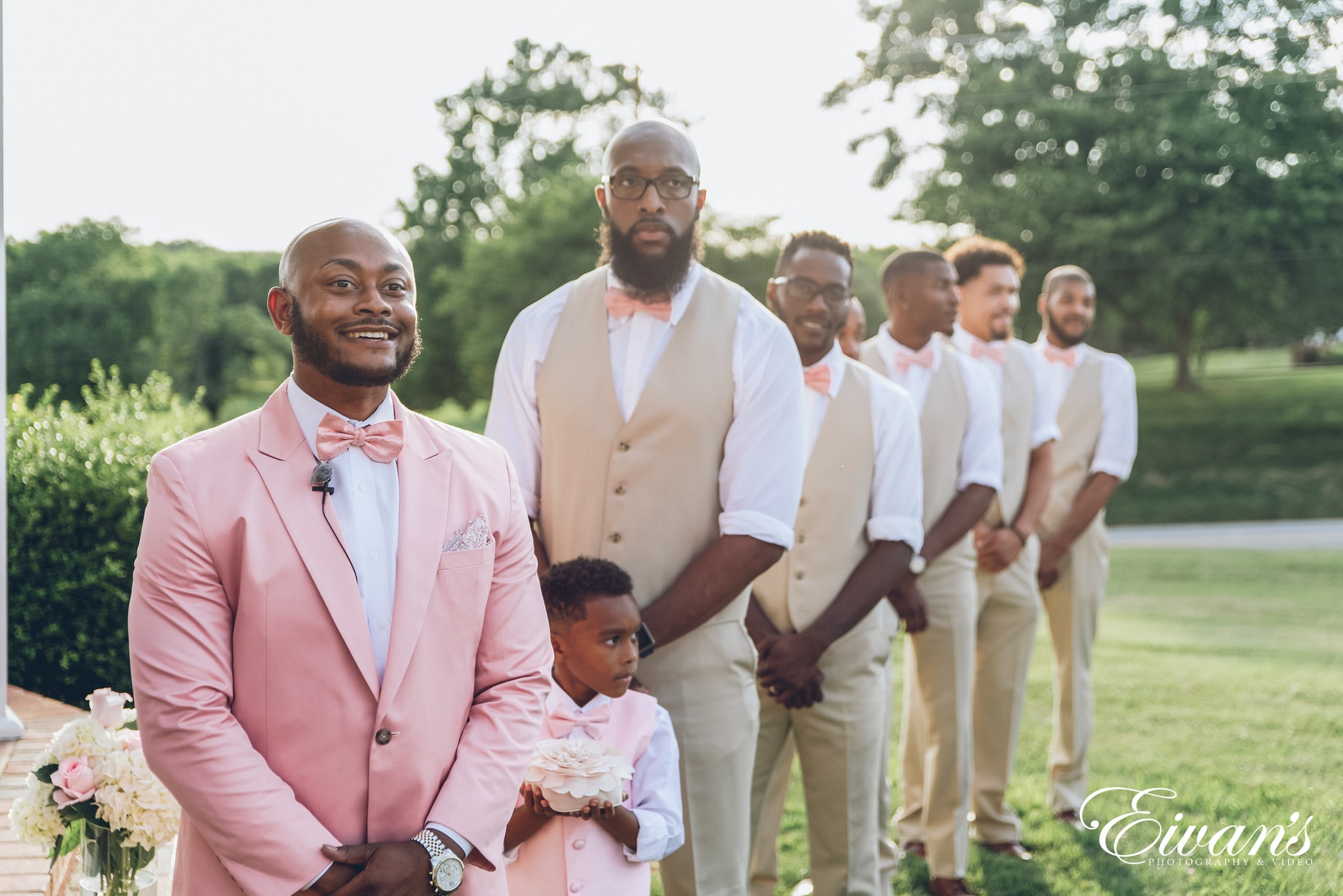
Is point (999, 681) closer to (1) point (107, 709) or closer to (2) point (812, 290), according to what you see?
(2) point (812, 290)

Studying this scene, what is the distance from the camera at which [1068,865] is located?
572 cm

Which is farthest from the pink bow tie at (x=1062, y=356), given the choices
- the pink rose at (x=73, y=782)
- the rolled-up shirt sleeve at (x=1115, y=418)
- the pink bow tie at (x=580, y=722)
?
the pink rose at (x=73, y=782)

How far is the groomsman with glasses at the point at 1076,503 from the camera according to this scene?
21.3 feet

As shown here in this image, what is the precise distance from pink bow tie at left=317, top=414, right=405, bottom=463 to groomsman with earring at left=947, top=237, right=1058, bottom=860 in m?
3.91

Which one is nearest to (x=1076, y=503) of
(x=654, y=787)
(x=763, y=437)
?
(x=763, y=437)

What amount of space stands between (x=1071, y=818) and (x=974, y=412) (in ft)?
7.42

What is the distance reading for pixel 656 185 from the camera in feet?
11.9

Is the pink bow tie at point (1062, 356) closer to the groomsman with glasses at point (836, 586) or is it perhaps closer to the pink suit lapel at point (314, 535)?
the groomsman with glasses at point (836, 586)

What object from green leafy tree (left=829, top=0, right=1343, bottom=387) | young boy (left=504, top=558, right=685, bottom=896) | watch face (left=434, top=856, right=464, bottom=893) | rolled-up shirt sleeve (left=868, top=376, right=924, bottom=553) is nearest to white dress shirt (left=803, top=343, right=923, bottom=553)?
rolled-up shirt sleeve (left=868, top=376, right=924, bottom=553)

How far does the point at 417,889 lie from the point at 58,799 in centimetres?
132

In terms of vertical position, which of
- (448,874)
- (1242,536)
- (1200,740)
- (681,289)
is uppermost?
(681,289)

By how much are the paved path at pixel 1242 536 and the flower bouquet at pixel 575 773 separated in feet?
66.1

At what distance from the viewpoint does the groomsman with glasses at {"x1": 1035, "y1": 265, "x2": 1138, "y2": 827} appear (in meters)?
6.50

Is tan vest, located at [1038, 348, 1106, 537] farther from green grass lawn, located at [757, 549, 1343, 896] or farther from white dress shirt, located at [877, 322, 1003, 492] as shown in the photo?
green grass lawn, located at [757, 549, 1343, 896]
